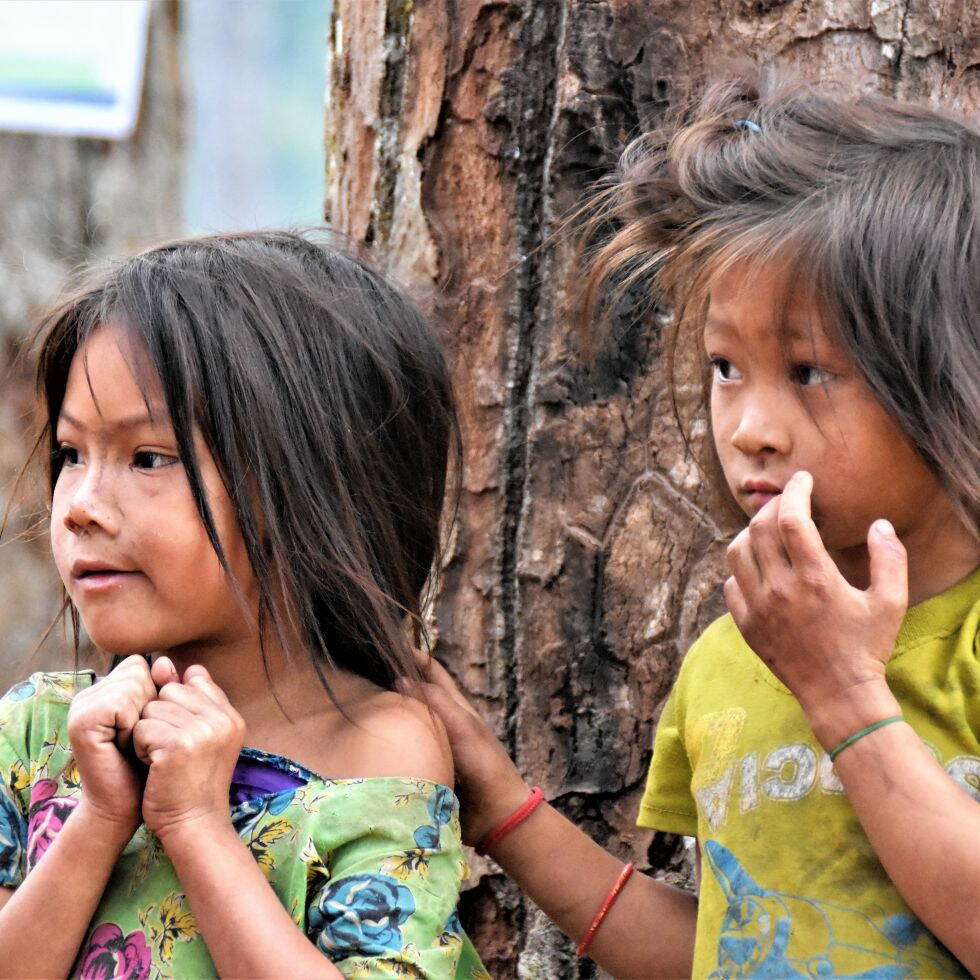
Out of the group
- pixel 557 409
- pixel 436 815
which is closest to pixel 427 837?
pixel 436 815

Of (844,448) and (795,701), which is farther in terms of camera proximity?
(795,701)

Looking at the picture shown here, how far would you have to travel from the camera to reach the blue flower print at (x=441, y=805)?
66.1 inches

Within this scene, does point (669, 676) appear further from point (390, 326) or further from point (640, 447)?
point (390, 326)

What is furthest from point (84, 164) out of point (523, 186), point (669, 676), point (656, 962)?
point (656, 962)

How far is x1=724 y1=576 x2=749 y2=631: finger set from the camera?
1583 mm

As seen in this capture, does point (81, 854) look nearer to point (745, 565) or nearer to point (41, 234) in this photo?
point (745, 565)

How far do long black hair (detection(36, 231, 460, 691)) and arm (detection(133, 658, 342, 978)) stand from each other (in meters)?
0.19

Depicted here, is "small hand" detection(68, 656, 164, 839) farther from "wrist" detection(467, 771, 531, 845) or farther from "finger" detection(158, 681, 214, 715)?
"wrist" detection(467, 771, 531, 845)

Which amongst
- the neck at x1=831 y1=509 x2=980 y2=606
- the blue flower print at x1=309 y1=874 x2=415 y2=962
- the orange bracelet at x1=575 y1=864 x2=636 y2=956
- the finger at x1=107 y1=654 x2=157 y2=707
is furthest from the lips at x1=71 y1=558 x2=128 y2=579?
the neck at x1=831 y1=509 x2=980 y2=606

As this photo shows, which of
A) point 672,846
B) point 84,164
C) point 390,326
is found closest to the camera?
point 390,326

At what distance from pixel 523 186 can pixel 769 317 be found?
2.63 ft

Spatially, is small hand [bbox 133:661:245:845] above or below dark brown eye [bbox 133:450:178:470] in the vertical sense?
below

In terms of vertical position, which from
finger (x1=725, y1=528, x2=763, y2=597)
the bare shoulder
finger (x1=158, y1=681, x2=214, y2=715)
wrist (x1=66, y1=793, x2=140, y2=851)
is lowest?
wrist (x1=66, y1=793, x2=140, y2=851)

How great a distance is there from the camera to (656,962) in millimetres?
1919
